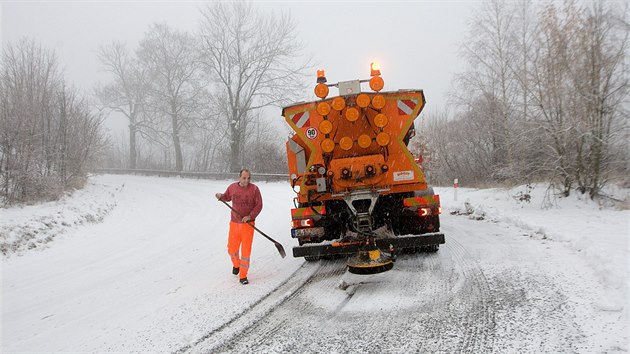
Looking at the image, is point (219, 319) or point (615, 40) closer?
point (219, 319)

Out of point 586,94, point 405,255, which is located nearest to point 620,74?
point 586,94

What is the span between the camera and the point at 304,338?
3.65m

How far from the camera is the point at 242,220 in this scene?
5.65 m

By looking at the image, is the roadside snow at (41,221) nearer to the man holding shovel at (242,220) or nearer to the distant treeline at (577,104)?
the man holding shovel at (242,220)

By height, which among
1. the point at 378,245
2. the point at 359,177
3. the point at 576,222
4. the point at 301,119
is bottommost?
the point at 576,222

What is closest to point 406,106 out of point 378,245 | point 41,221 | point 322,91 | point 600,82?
point 322,91

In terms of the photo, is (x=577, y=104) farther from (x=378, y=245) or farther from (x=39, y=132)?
(x=39, y=132)

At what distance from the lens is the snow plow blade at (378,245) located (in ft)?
17.1

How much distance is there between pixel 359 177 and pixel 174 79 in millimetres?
33177

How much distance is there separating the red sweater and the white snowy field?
0.96m

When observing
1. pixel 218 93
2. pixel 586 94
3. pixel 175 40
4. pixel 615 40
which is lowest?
pixel 586 94

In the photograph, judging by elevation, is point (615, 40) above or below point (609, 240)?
above

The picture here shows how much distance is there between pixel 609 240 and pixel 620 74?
17.1ft

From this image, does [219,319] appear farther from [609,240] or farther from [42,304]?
[609,240]
